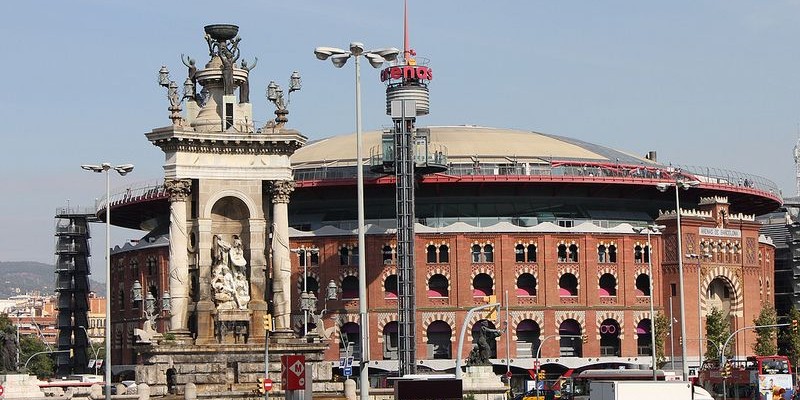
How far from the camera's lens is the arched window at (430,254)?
139m

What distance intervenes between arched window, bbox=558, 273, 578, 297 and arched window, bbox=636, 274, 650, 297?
6061 millimetres

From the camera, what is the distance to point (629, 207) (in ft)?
488

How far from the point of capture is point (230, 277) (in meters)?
80.4

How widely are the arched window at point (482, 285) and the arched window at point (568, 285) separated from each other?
6.29 metres

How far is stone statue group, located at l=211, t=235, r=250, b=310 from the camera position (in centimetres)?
8025

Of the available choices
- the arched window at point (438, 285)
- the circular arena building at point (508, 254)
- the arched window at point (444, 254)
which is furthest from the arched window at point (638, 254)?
the arched window at point (438, 285)

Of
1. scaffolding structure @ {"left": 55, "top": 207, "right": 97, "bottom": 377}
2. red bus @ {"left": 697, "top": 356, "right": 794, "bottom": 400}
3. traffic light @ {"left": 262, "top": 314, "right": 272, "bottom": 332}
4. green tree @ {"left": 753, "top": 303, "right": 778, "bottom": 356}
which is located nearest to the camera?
traffic light @ {"left": 262, "top": 314, "right": 272, "bottom": 332}

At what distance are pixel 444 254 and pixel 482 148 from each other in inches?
569

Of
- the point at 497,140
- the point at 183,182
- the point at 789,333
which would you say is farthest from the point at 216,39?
the point at 789,333

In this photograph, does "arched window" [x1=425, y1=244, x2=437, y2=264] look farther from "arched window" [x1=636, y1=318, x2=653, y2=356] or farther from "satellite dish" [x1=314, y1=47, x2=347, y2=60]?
"satellite dish" [x1=314, y1=47, x2=347, y2=60]

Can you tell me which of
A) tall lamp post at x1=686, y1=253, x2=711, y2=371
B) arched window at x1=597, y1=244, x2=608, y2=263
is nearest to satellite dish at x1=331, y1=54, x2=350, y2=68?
tall lamp post at x1=686, y1=253, x2=711, y2=371

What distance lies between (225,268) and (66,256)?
99204mm

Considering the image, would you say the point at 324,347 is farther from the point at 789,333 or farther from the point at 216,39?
the point at 789,333

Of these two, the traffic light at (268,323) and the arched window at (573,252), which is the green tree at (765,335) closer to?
the arched window at (573,252)
